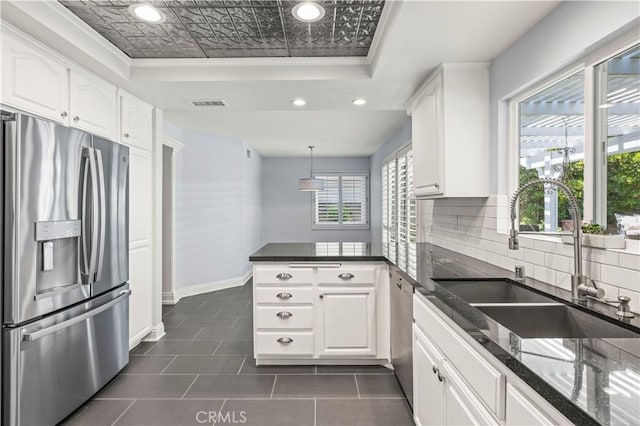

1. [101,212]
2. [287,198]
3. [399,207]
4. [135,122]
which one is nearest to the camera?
[101,212]

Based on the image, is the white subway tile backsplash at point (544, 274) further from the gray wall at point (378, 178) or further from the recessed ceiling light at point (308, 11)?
the gray wall at point (378, 178)

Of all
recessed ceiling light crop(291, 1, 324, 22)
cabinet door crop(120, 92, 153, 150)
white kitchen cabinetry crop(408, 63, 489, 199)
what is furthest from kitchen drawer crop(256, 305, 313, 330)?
recessed ceiling light crop(291, 1, 324, 22)

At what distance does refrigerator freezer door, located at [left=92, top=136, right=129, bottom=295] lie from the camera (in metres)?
2.36

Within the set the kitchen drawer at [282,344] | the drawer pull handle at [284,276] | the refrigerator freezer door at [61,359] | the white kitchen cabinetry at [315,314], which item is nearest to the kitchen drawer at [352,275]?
the white kitchen cabinetry at [315,314]

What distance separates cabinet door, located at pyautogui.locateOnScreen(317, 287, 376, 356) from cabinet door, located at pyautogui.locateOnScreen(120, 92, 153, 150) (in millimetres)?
2118

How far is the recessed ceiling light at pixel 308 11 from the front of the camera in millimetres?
1984

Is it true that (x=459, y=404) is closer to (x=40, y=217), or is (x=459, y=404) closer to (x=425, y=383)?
(x=425, y=383)

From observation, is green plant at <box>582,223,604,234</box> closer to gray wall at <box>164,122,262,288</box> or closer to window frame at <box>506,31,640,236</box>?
window frame at <box>506,31,640,236</box>

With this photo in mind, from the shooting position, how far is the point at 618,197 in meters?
1.50

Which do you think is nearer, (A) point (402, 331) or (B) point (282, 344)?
(A) point (402, 331)

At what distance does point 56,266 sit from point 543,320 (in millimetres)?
2521

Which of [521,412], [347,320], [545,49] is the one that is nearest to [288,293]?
[347,320]

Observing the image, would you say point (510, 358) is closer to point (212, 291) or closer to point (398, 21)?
point (398, 21)

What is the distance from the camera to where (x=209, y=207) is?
18.3ft
